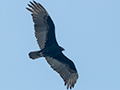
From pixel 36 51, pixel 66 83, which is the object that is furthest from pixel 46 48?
pixel 66 83

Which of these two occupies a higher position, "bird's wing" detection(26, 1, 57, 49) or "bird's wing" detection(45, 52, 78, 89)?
"bird's wing" detection(26, 1, 57, 49)

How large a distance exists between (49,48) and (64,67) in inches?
64.9

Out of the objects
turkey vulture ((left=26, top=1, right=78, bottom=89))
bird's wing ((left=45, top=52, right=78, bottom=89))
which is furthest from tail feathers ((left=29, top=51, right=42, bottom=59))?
bird's wing ((left=45, top=52, right=78, bottom=89))

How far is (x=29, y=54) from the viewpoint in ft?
83.3

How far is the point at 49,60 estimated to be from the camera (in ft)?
86.0

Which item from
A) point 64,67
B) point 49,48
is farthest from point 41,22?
point 64,67

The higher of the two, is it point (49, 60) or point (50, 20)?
point (50, 20)

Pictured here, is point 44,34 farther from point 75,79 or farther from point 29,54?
point 75,79

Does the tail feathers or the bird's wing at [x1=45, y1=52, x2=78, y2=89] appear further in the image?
the bird's wing at [x1=45, y1=52, x2=78, y2=89]

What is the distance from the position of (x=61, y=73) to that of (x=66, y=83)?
0.68m

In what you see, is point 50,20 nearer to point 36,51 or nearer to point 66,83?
point 36,51

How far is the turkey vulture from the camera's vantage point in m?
25.5

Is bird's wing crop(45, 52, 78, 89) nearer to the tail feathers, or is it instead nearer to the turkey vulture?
the turkey vulture

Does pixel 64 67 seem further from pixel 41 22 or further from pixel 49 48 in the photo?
pixel 41 22
